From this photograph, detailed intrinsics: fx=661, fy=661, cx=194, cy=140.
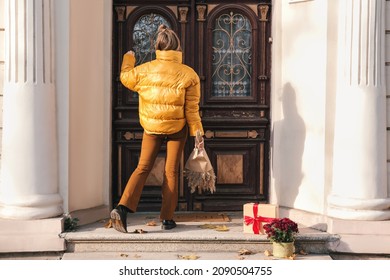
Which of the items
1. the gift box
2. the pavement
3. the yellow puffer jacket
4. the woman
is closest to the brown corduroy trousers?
the woman

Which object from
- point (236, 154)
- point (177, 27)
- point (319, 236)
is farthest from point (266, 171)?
point (177, 27)

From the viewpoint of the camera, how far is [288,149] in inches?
A: 293

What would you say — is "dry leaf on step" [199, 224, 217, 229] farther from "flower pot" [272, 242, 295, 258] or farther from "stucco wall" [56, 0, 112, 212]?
"stucco wall" [56, 0, 112, 212]

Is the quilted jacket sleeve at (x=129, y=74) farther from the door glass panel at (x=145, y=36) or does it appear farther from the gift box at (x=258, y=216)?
the gift box at (x=258, y=216)

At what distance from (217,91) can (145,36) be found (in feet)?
3.59

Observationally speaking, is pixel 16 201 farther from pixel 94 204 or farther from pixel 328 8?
pixel 328 8

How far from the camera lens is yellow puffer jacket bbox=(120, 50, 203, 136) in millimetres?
6590

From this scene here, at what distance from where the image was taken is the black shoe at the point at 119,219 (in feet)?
21.5

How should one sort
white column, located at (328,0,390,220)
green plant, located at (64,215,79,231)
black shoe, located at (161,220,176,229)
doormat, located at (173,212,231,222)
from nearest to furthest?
1. white column, located at (328,0,390,220)
2. green plant, located at (64,215,79,231)
3. black shoe, located at (161,220,176,229)
4. doormat, located at (173,212,231,222)

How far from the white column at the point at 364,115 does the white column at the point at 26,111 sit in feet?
9.91

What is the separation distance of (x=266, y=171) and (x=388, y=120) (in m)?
1.76

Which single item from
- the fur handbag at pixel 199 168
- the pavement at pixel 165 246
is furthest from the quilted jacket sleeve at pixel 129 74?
the pavement at pixel 165 246

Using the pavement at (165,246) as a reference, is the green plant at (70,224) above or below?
above

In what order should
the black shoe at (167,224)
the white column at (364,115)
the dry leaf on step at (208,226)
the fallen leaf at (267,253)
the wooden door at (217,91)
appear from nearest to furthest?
the fallen leaf at (267,253) < the white column at (364,115) < the black shoe at (167,224) < the dry leaf on step at (208,226) < the wooden door at (217,91)
